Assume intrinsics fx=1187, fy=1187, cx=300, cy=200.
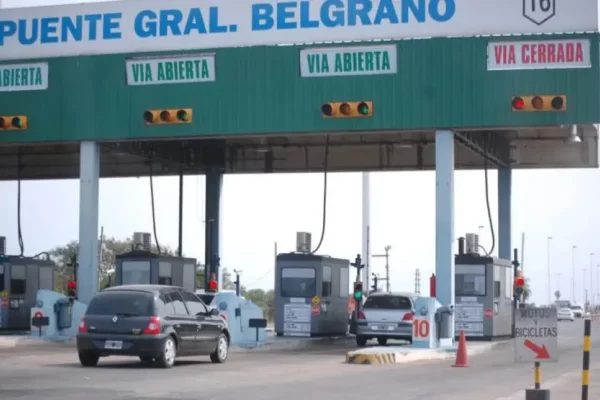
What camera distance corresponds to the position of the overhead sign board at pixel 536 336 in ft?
46.7

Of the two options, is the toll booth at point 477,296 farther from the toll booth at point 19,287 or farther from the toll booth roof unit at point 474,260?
the toll booth at point 19,287

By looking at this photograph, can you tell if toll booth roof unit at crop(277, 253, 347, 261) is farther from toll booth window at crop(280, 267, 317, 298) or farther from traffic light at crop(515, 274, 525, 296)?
traffic light at crop(515, 274, 525, 296)

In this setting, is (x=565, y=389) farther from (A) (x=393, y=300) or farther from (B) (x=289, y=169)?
(B) (x=289, y=169)

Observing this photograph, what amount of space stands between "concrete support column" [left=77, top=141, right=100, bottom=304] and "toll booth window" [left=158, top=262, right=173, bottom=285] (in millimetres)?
2962

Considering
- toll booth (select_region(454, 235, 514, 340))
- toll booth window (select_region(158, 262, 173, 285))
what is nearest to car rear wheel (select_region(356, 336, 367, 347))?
toll booth (select_region(454, 235, 514, 340))

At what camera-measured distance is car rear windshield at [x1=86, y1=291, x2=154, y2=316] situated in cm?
2214

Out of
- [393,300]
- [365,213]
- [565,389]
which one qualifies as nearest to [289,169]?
[393,300]

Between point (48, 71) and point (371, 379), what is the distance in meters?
17.7

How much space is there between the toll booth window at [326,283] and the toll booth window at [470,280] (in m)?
4.06

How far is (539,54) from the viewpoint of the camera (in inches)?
1204

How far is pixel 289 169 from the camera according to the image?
43.5m

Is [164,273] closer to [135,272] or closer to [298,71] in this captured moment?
[135,272]

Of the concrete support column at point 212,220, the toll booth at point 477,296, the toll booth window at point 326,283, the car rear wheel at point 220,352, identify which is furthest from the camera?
the concrete support column at point 212,220

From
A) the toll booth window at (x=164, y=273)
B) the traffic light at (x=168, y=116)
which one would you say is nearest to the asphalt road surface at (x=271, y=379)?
the traffic light at (x=168, y=116)
